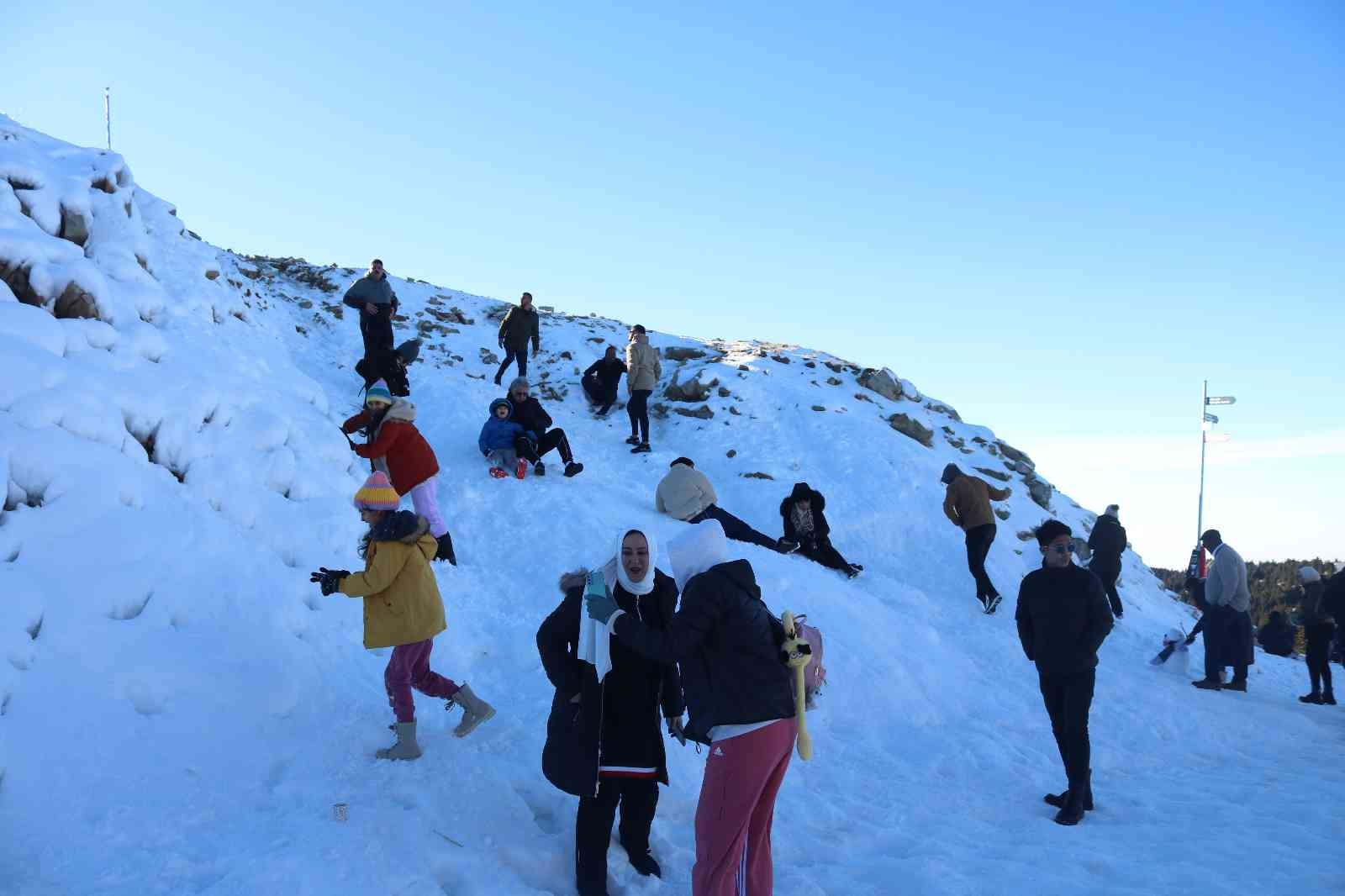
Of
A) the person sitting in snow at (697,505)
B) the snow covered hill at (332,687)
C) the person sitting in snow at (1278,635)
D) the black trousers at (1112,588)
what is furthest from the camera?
the black trousers at (1112,588)

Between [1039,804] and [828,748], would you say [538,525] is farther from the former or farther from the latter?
[1039,804]

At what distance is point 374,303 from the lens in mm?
12609

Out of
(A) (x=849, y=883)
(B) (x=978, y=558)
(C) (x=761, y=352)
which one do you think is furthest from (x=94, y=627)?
(C) (x=761, y=352)

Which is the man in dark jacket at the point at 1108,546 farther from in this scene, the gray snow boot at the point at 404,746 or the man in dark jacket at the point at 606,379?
the gray snow boot at the point at 404,746

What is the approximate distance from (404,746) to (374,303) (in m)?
9.35

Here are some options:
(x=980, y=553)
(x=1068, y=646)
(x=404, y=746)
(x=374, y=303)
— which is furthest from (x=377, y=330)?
(x=1068, y=646)

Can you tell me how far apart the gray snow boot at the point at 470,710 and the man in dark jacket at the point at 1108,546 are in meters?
10.5

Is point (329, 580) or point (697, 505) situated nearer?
point (329, 580)

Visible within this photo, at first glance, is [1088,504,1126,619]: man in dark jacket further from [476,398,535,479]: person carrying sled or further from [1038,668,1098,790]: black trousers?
[476,398,535,479]: person carrying sled

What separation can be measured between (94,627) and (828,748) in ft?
17.9

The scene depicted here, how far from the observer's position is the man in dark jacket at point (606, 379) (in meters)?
16.5

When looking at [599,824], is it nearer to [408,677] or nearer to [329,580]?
[408,677]

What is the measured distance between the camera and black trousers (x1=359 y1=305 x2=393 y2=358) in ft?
42.0

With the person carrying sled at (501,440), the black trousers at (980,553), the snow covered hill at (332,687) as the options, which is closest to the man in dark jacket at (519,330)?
the snow covered hill at (332,687)
